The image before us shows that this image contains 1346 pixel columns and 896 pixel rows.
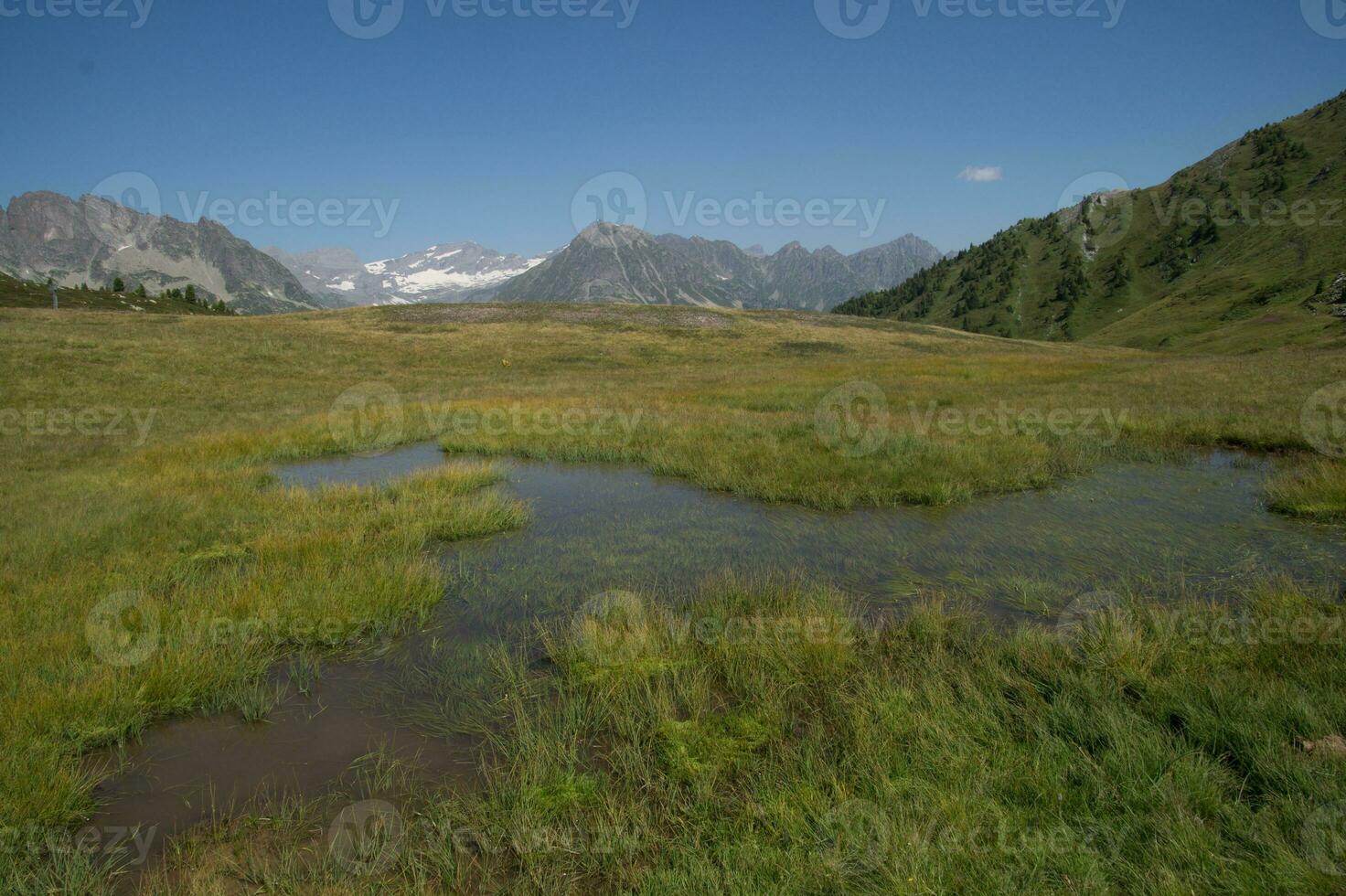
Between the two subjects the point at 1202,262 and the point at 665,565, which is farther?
the point at 1202,262

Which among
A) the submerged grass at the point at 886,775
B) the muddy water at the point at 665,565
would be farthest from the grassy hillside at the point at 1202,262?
the submerged grass at the point at 886,775

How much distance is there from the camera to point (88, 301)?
121812 mm

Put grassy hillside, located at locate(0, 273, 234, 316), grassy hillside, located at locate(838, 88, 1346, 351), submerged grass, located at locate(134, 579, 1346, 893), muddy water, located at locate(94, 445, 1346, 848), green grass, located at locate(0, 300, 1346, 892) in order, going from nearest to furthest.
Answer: submerged grass, located at locate(134, 579, 1346, 893), green grass, located at locate(0, 300, 1346, 892), muddy water, located at locate(94, 445, 1346, 848), grassy hillside, located at locate(838, 88, 1346, 351), grassy hillside, located at locate(0, 273, 234, 316)

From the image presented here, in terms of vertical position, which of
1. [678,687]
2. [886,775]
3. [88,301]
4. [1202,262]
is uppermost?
[1202,262]

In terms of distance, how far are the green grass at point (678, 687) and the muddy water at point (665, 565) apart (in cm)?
39

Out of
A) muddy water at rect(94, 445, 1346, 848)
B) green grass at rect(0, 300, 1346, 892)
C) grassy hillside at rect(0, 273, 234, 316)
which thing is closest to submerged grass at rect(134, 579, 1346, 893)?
green grass at rect(0, 300, 1346, 892)

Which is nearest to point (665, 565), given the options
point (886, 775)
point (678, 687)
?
point (678, 687)

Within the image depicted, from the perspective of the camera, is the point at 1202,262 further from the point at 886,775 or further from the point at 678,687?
the point at 886,775

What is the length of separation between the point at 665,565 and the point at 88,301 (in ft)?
541

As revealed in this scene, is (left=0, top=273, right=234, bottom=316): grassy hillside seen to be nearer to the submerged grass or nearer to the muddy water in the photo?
the muddy water

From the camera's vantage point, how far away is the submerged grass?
11.9ft

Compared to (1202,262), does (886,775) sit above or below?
below

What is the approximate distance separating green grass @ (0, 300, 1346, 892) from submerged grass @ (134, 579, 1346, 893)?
3 centimetres

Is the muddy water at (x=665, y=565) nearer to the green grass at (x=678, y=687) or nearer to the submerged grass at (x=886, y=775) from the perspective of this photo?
the green grass at (x=678, y=687)
